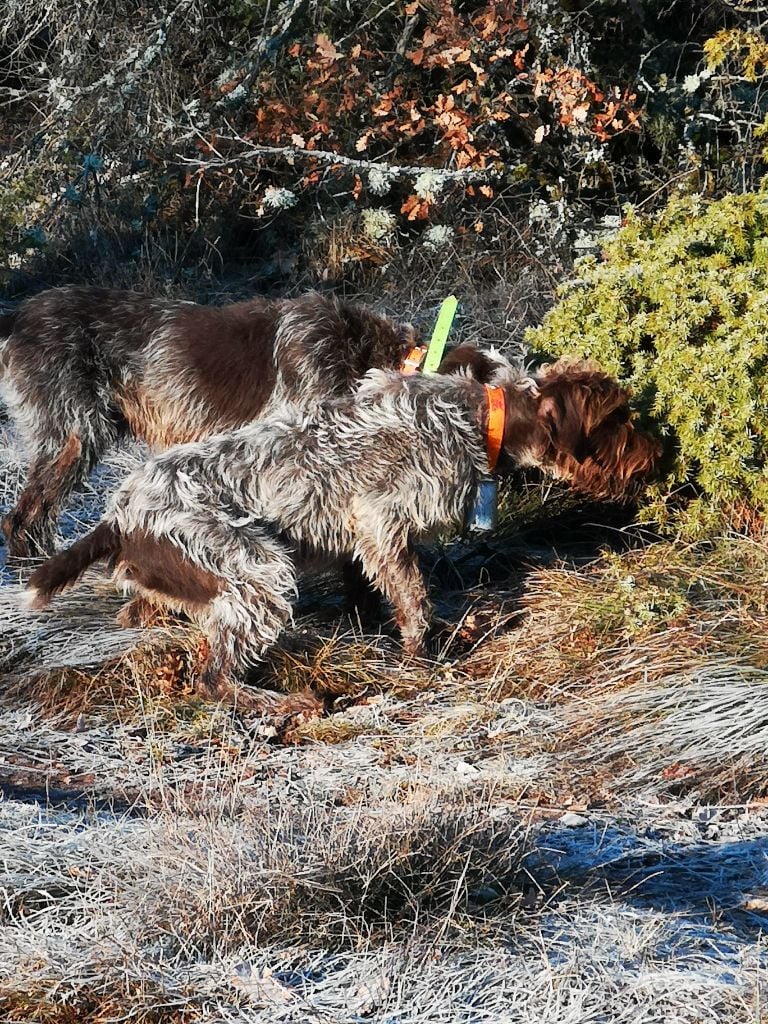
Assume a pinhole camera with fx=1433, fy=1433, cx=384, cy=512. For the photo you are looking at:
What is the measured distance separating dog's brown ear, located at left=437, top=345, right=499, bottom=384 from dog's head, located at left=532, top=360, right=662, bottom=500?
9.1 inches

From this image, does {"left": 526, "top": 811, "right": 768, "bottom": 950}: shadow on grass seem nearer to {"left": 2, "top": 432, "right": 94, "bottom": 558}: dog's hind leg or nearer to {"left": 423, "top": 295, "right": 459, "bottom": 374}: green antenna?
{"left": 423, "top": 295, "right": 459, "bottom": 374}: green antenna

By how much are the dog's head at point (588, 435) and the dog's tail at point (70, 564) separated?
184 cm

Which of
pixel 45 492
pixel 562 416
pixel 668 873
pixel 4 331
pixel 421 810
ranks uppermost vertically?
pixel 4 331

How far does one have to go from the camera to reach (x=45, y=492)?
23.7 ft

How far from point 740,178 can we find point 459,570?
4.19 meters

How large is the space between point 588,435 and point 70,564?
89.4 inches

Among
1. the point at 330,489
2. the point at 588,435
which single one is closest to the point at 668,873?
the point at 330,489

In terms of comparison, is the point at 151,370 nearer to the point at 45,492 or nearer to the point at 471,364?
the point at 45,492

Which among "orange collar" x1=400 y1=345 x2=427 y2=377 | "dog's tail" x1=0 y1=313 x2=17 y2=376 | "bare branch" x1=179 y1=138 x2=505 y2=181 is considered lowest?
"orange collar" x1=400 y1=345 x2=427 y2=377

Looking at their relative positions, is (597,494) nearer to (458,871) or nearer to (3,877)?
(458,871)

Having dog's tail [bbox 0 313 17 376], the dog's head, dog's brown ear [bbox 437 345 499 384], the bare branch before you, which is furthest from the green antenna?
the bare branch

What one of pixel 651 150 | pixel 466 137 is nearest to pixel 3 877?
pixel 466 137

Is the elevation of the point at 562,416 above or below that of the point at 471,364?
below

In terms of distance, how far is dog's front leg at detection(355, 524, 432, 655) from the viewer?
6012 mm
